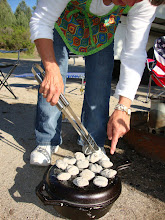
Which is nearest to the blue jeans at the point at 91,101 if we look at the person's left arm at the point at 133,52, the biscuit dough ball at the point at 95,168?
the person's left arm at the point at 133,52

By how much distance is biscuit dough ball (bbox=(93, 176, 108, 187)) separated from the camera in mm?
1092

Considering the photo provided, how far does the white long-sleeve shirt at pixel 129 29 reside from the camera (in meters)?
1.33

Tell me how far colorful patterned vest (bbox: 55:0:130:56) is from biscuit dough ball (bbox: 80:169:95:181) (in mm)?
1010

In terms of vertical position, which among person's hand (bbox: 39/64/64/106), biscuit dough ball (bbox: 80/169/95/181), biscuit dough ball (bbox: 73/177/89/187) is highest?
person's hand (bbox: 39/64/64/106)

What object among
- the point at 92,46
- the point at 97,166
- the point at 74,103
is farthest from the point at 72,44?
the point at 74,103

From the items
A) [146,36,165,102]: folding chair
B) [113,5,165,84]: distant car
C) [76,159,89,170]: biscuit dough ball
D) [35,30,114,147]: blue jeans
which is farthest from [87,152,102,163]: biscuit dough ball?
[113,5,165,84]: distant car

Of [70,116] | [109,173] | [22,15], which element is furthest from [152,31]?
[22,15]

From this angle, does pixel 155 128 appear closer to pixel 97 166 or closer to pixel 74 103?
pixel 97 166

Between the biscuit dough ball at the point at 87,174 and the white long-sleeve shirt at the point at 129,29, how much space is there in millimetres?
541

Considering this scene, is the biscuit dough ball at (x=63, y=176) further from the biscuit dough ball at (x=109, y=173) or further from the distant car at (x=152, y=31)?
the distant car at (x=152, y=31)

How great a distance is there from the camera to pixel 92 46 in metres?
1.73

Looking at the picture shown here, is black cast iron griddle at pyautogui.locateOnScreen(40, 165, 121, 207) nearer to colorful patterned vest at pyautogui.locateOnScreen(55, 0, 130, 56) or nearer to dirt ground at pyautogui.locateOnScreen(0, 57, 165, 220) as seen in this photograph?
dirt ground at pyautogui.locateOnScreen(0, 57, 165, 220)

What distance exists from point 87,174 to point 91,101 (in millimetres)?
838

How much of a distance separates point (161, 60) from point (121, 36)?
3.00 m
